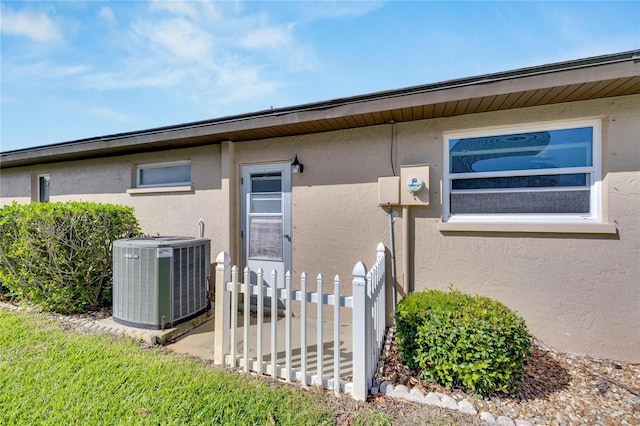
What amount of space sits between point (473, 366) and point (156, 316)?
381 cm

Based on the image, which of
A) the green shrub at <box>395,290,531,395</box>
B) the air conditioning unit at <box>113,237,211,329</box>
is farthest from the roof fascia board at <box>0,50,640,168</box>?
the green shrub at <box>395,290,531,395</box>

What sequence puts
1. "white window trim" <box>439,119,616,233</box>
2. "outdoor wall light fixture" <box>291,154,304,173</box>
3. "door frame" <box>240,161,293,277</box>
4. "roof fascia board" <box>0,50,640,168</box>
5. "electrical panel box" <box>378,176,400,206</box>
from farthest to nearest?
1. "door frame" <box>240,161,293,277</box>
2. "outdoor wall light fixture" <box>291,154,304,173</box>
3. "electrical panel box" <box>378,176,400,206</box>
4. "white window trim" <box>439,119,616,233</box>
5. "roof fascia board" <box>0,50,640,168</box>

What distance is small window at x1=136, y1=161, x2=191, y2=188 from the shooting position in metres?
5.67

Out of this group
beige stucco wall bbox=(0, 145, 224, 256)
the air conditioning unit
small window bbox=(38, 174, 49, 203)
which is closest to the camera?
the air conditioning unit

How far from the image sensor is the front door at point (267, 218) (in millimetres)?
4777

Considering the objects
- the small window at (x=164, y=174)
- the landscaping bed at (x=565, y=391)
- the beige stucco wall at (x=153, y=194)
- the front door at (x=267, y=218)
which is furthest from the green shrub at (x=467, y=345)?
the small window at (x=164, y=174)

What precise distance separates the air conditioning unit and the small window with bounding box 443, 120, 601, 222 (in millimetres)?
3882

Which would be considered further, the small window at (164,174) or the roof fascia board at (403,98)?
the small window at (164,174)

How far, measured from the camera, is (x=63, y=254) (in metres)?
4.43

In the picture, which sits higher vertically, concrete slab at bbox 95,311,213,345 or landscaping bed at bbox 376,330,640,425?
concrete slab at bbox 95,311,213,345

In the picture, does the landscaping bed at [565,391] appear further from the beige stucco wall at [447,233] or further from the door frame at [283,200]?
the door frame at [283,200]

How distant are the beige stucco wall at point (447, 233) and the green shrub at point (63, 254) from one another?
124 cm

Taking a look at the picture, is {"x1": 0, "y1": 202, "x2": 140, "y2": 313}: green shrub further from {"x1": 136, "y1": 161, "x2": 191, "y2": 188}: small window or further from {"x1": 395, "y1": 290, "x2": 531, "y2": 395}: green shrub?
{"x1": 395, "y1": 290, "x2": 531, "y2": 395}: green shrub

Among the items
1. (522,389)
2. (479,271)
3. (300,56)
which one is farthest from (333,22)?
(522,389)
